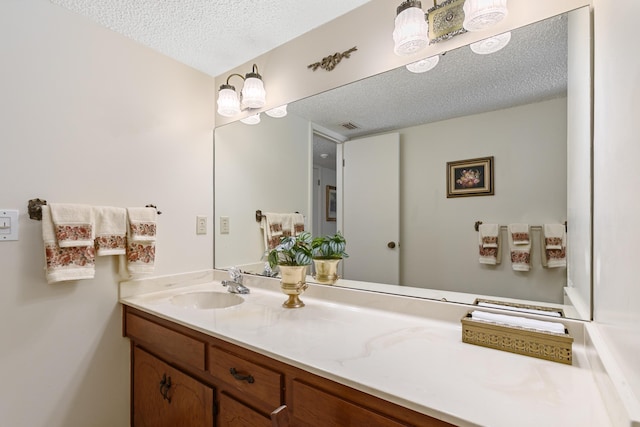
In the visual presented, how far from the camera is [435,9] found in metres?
1.12

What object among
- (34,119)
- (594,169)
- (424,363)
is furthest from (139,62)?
(594,169)

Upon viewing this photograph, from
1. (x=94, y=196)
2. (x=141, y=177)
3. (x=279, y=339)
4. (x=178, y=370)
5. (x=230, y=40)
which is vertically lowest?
(x=178, y=370)

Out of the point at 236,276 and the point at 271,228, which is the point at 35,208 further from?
the point at 271,228

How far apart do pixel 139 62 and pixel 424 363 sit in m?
1.91

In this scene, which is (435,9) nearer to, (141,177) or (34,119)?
(141,177)

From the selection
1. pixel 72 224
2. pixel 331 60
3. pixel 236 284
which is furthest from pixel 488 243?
pixel 72 224

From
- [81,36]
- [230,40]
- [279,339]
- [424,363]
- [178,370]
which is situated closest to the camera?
[424,363]

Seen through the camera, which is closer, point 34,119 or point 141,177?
point 34,119

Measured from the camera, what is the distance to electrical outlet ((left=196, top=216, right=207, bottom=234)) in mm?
1838

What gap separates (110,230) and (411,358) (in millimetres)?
1414

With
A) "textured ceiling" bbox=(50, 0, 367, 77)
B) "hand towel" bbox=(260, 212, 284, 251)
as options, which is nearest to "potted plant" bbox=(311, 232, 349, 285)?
"hand towel" bbox=(260, 212, 284, 251)

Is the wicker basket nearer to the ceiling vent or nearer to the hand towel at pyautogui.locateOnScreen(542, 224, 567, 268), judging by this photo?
the hand towel at pyautogui.locateOnScreen(542, 224, 567, 268)

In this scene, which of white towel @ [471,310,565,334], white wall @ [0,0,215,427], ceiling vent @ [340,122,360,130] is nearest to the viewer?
white towel @ [471,310,565,334]

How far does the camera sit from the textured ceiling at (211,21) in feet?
4.27
